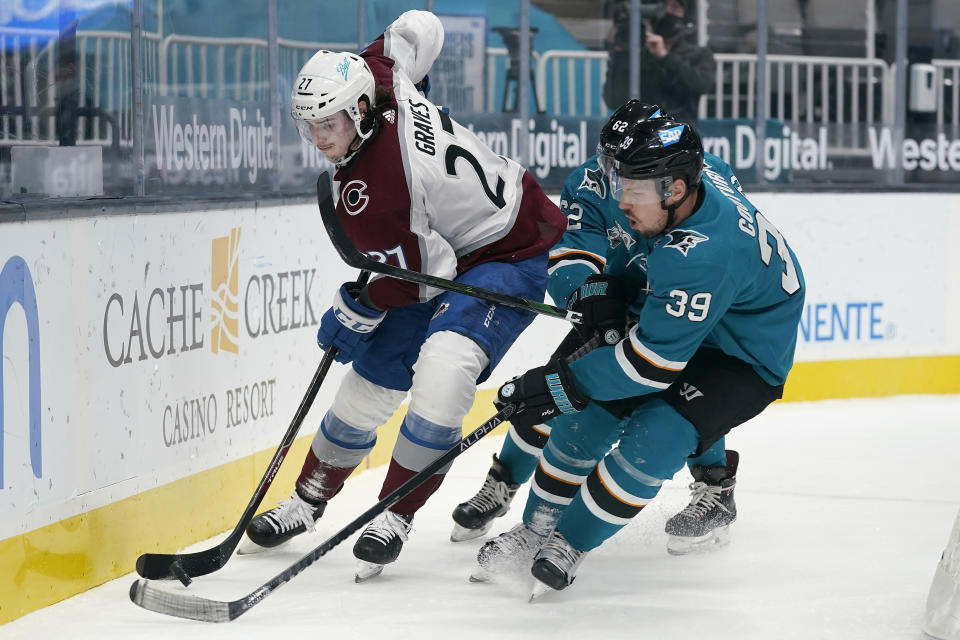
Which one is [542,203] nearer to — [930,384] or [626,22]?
[626,22]

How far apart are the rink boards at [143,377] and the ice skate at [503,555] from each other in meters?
0.73

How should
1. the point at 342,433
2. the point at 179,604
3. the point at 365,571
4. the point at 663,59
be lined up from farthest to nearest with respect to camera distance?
the point at 663,59
the point at 342,433
the point at 365,571
the point at 179,604

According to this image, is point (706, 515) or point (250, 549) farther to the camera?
point (706, 515)

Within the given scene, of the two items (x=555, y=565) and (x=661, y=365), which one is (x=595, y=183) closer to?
(x=661, y=365)

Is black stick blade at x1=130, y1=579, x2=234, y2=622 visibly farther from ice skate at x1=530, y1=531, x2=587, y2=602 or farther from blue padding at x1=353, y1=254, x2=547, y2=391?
blue padding at x1=353, y1=254, x2=547, y2=391

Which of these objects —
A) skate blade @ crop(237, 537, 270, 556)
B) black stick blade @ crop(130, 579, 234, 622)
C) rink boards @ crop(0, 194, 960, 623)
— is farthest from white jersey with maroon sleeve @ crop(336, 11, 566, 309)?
black stick blade @ crop(130, 579, 234, 622)

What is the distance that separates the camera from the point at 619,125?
2.72 m

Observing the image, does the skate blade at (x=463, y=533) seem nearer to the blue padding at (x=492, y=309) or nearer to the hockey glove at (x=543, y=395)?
the blue padding at (x=492, y=309)

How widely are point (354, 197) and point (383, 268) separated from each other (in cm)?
16

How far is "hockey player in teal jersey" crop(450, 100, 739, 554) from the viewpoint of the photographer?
2918 millimetres

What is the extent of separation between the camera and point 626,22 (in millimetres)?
5504

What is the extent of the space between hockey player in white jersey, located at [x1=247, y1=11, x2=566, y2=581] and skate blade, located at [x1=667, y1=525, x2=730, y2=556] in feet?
2.01

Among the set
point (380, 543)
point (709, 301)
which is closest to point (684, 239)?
point (709, 301)

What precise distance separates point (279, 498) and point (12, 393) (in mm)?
1157
